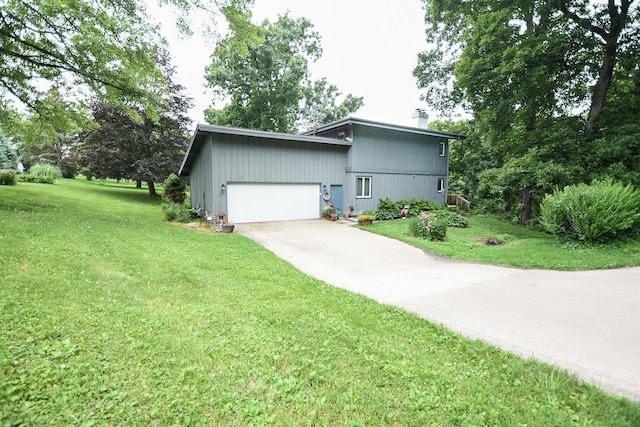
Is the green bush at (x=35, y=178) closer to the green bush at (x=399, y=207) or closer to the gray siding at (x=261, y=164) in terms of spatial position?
the gray siding at (x=261, y=164)

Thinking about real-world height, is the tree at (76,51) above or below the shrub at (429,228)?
above

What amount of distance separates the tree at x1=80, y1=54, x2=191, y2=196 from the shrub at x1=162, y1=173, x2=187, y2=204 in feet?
8.87

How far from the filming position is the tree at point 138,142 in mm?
19750

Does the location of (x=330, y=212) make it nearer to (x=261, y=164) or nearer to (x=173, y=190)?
(x=261, y=164)

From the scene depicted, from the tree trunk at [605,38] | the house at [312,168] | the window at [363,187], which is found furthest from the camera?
the window at [363,187]

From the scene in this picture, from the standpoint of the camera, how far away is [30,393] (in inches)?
82.2

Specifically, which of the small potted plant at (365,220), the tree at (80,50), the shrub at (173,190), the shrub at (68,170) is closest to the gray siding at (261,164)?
the small potted plant at (365,220)

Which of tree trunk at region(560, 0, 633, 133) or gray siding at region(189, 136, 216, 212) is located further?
gray siding at region(189, 136, 216, 212)

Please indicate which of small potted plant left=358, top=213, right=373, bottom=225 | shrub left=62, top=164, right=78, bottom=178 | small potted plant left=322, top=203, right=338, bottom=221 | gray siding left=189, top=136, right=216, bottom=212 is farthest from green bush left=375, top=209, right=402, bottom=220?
shrub left=62, top=164, right=78, bottom=178

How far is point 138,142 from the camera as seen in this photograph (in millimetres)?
21062

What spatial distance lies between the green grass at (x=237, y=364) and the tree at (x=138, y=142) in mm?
18063

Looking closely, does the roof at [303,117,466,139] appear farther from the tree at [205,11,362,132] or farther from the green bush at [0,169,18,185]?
the green bush at [0,169,18,185]

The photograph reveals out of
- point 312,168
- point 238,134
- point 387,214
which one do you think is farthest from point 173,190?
point 387,214

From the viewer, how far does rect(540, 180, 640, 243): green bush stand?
310 inches
